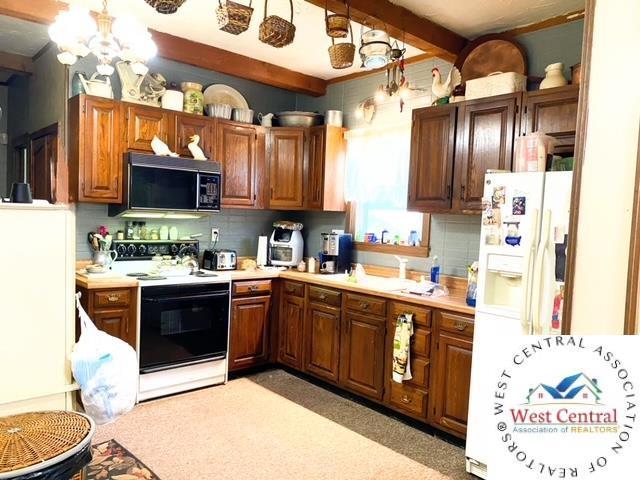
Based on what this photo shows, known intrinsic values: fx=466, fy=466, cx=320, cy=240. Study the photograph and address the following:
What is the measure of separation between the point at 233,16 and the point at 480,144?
191cm

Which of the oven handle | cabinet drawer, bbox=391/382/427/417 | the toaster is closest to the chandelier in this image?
the oven handle

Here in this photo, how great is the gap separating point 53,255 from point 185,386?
249 cm

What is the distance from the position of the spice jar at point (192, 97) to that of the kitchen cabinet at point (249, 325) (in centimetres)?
156

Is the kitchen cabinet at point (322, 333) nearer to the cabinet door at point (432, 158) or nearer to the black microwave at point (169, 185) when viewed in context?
the cabinet door at point (432, 158)

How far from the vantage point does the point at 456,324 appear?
2.95 m

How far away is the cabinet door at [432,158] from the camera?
3.30 metres

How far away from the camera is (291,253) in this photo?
4598 mm

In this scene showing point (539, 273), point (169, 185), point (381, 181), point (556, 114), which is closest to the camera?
point (539, 273)

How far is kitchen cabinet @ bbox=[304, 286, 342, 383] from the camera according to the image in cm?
376

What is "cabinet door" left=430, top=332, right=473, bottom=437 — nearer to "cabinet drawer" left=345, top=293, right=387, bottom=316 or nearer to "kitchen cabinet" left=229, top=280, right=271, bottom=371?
"cabinet drawer" left=345, top=293, right=387, bottom=316

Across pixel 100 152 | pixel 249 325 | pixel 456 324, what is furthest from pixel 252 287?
pixel 456 324

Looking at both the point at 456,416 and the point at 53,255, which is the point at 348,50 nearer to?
the point at 53,255

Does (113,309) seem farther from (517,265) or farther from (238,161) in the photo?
(517,265)

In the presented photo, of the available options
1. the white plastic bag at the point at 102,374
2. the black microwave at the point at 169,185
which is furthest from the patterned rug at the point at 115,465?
the black microwave at the point at 169,185
